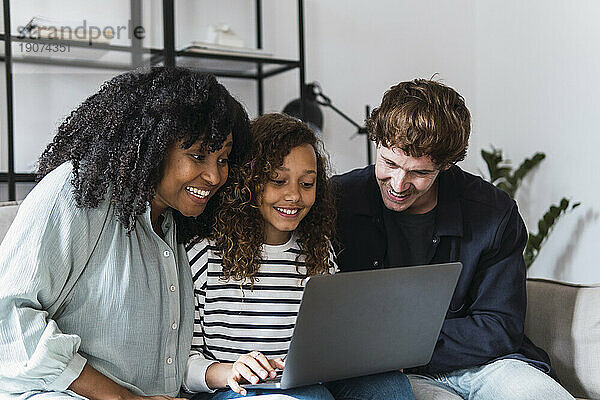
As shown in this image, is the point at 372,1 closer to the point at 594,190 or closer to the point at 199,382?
the point at 594,190

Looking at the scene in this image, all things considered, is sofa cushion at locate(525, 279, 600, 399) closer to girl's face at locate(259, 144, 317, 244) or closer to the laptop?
the laptop

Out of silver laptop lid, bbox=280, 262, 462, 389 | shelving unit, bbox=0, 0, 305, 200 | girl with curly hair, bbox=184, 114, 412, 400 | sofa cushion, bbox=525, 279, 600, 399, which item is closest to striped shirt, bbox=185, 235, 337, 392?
girl with curly hair, bbox=184, 114, 412, 400

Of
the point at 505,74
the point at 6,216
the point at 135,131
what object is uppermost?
the point at 505,74

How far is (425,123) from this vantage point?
1708mm

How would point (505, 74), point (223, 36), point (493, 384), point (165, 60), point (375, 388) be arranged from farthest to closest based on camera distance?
point (505, 74) < point (223, 36) < point (165, 60) < point (493, 384) < point (375, 388)

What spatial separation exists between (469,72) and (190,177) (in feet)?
8.89

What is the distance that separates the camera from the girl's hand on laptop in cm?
139

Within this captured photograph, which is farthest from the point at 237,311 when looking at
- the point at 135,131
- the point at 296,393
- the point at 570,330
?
the point at 570,330

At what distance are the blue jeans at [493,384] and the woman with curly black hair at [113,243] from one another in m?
0.59

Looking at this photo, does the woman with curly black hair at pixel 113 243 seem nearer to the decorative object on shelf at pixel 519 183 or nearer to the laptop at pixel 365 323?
the laptop at pixel 365 323

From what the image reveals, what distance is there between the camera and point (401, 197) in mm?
1766

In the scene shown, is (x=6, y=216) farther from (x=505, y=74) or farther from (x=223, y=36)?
(x=505, y=74)

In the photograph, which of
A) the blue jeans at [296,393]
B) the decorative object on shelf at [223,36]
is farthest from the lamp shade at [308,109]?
the blue jeans at [296,393]

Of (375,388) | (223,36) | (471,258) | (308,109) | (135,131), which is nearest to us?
(135,131)
